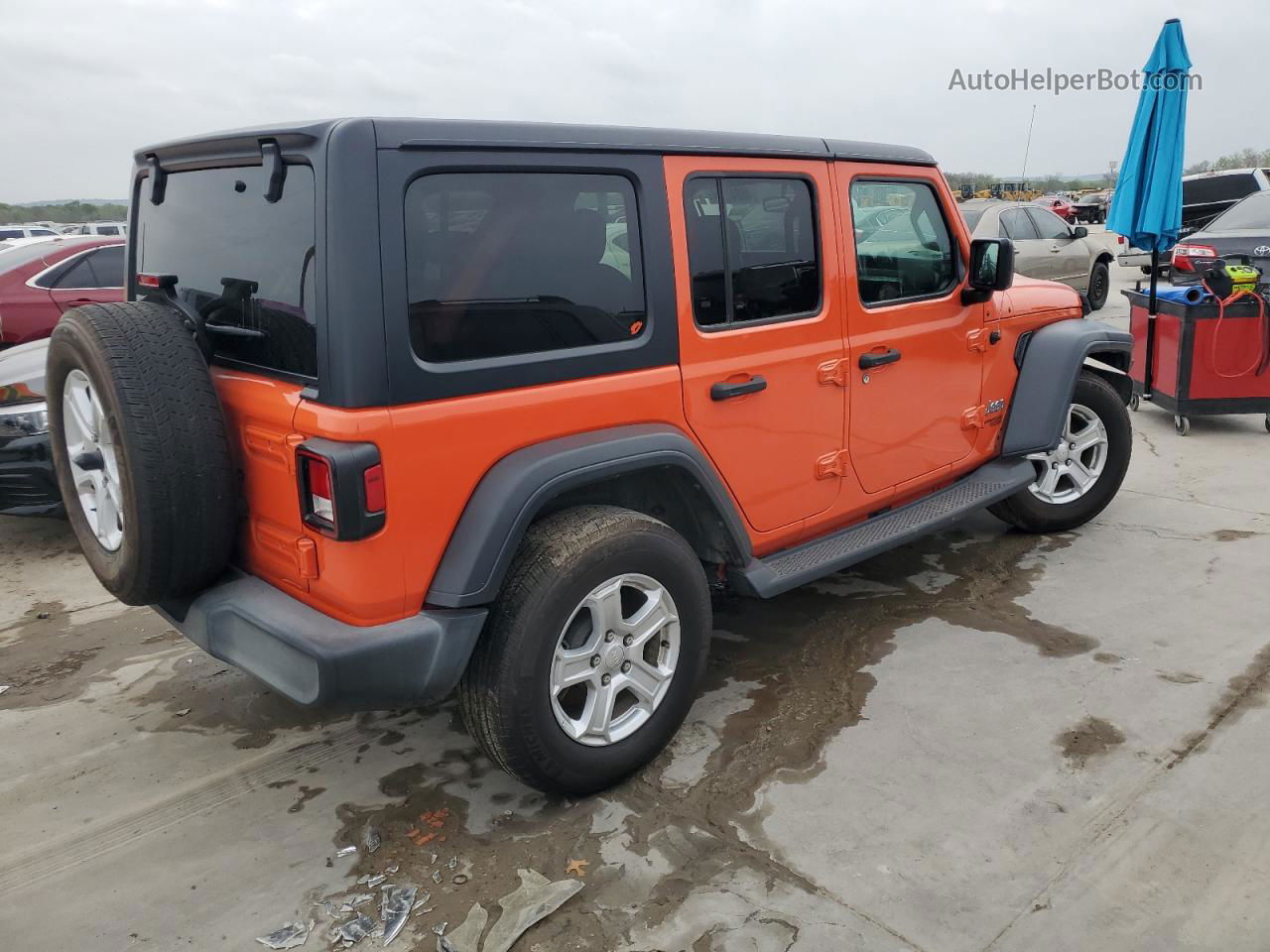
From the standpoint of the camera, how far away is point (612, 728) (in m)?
2.97

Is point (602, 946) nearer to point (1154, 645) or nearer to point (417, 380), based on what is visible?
point (417, 380)

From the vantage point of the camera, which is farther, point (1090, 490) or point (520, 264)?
point (1090, 490)

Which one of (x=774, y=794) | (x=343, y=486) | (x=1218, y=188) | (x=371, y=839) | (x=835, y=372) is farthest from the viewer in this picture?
(x=1218, y=188)

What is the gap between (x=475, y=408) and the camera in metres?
2.60

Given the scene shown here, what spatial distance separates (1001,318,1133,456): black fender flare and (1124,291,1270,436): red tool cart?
2.32m

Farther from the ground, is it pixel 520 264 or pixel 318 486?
pixel 520 264

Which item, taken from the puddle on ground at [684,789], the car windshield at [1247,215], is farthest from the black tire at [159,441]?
the car windshield at [1247,215]

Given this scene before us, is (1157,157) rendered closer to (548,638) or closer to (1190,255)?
(1190,255)

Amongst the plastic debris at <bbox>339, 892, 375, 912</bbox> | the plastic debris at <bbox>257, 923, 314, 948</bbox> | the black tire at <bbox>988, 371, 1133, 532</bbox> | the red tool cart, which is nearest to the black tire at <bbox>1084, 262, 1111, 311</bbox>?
the red tool cart

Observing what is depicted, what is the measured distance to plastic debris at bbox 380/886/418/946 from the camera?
2449mm

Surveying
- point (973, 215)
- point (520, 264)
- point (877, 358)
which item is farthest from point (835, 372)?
point (973, 215)

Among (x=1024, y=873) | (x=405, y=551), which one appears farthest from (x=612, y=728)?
(x=1024, y=873)

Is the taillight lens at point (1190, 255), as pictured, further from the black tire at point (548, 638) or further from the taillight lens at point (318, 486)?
the taillight lens at point (318, 486)

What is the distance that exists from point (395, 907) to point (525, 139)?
2040 mm
